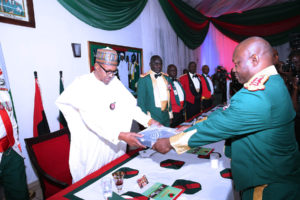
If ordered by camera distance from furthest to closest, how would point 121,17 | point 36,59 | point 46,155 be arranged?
1. point 121,17
2. point 36,59
3. point 46,155

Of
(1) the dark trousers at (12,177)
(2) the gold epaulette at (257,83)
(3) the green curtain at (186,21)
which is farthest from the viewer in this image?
(3) the green curtain at (186,21)

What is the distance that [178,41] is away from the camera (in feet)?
23.3

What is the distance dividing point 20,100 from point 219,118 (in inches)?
108

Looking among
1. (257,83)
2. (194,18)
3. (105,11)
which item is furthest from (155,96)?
(194,18)

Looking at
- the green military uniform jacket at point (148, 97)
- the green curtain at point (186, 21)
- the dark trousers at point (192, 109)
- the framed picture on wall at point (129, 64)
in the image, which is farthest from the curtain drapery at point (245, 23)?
the green military uniform jacket at point (148, 97)

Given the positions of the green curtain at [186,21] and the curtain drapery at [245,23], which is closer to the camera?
the green curtain at [186,21]

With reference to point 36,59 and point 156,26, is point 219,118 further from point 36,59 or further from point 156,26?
point 156,26

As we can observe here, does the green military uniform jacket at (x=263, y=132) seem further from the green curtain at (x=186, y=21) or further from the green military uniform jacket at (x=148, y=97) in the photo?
the green curtain at (x=186, y=21)

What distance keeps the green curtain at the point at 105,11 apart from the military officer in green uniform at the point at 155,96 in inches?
45.9

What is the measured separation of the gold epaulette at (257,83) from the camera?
113 centimetres

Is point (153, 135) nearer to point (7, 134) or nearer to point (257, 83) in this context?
point (257, 83)

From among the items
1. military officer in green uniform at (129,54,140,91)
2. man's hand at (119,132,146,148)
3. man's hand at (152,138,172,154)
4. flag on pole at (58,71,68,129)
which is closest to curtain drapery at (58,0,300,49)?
military officer in green uniform at (129,54,140,91)

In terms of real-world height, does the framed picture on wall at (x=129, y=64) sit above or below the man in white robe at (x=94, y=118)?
above

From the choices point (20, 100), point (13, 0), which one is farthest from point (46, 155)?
point (13, 0)
